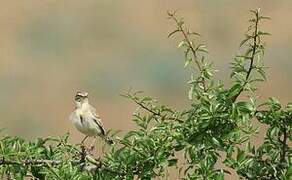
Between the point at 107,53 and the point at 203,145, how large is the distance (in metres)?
18.4

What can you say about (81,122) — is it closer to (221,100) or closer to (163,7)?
(221,100)

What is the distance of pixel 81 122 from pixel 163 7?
18.8 metres

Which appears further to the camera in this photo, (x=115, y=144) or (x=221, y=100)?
(x=115, y=144)

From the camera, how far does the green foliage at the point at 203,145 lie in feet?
→ 10.3

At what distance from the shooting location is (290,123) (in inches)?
128

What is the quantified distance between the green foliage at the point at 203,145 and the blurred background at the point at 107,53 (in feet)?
39.1

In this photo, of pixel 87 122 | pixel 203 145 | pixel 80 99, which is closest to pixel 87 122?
pixel 87 122

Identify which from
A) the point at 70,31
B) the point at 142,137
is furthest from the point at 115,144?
the point at 70,31

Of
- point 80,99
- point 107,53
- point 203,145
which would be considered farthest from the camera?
point 107,53

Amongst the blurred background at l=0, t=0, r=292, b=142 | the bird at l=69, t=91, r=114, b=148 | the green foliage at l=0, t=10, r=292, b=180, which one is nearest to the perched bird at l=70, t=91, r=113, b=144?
the bird at l=69, t=91, r=114, b=148

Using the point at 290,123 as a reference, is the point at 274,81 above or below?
above

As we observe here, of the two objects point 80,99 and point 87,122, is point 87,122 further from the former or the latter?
point 80,99

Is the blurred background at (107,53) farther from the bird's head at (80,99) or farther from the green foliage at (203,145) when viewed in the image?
the green foliage at (203,145)

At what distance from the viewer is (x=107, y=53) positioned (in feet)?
70.6
